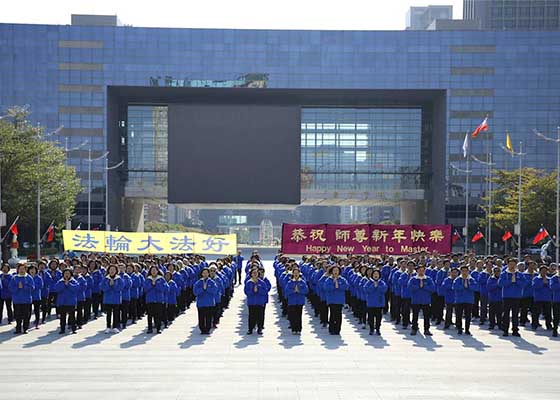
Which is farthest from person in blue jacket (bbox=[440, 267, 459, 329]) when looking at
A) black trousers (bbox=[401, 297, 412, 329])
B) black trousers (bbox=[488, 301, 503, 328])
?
black trousers (bbox=[488, 301, 503, 328])

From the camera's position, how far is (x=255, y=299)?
19.6m

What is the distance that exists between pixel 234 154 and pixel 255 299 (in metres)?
57.4

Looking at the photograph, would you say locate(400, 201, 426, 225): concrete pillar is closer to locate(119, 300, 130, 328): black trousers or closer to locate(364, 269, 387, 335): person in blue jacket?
locate(364, 269, 387, 335): person in blue jacket

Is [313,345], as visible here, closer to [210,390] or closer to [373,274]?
[373,274]

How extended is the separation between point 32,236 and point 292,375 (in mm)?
67767

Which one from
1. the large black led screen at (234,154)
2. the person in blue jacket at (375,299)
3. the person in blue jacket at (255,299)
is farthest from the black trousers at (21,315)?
the large black led screen at (234,154)

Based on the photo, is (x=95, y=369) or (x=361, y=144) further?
(x=361, y=144)

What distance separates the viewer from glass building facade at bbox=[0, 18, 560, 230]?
82562 millimetres

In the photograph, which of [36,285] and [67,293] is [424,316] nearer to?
[67,293]

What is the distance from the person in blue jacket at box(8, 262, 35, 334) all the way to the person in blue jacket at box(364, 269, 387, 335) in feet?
25.7

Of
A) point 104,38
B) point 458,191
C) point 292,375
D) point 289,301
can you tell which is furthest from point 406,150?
point 292,375

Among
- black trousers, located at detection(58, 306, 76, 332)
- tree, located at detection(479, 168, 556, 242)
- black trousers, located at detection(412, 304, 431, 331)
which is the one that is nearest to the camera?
black trousers, located at detection(58, 306, 76, 332)

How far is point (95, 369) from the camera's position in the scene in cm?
1412

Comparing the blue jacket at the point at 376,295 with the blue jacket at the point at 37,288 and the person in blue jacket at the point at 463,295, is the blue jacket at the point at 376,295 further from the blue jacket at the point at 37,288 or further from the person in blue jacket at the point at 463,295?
the blue jacket at the point at 37,288
